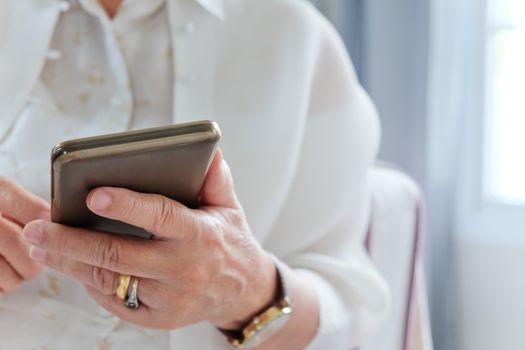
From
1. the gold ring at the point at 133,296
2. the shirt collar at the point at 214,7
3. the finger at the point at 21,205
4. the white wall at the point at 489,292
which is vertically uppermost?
the shirt collar at the point at 214,7

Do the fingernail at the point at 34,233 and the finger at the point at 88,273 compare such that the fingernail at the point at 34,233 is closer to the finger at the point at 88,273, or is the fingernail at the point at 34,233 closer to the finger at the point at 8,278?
the finger at the point at 88,273

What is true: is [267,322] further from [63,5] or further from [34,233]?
[63,5]

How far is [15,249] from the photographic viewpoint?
0.84 meters

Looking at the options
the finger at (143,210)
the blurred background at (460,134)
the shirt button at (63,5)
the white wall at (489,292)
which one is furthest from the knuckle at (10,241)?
the white wall at (489,292)

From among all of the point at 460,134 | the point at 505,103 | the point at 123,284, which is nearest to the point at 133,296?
the point at 123,284

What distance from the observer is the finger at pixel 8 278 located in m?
0.86

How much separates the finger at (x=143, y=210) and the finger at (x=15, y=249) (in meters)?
0.21

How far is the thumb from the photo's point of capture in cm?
76

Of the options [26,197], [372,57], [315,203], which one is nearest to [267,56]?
[315,203]

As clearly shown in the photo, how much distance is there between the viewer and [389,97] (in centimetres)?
167

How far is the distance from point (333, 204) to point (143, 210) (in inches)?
18.9

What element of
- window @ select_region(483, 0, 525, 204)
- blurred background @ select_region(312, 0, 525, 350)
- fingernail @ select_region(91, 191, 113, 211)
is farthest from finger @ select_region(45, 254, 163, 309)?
window @ select_region(483, 0, 525, 204)

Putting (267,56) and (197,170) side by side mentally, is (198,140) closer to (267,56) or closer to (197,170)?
(197,170)

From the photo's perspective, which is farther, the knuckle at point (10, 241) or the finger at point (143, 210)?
the knuckle at point (10, 241)
